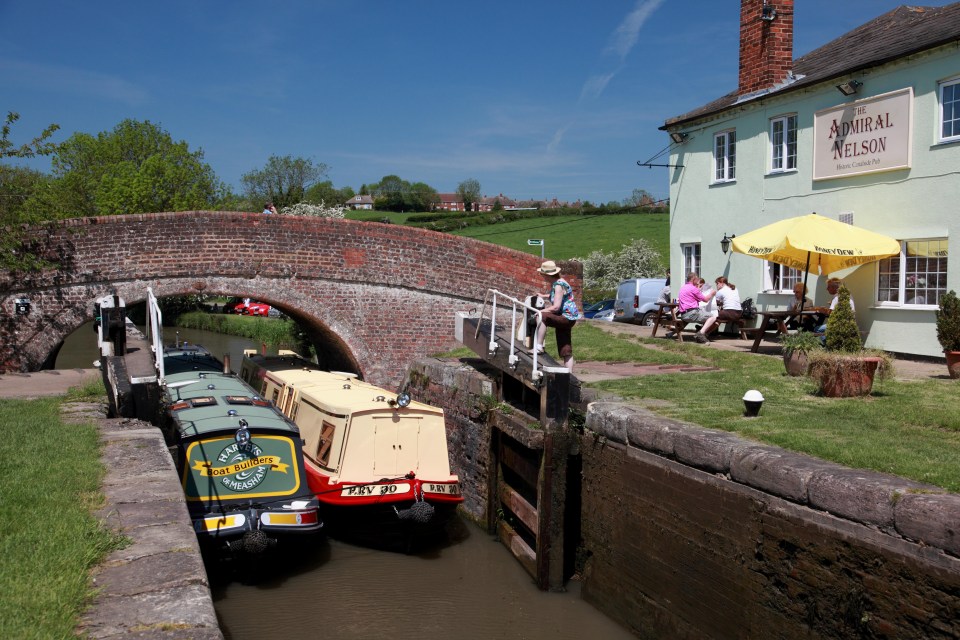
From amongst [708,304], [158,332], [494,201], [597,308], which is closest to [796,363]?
[708,304]

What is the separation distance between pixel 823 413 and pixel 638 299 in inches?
649

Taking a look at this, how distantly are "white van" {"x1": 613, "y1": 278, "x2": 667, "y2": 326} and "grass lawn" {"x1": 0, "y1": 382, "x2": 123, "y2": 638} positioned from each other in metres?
18.5

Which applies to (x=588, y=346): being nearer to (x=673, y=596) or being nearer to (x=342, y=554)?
(x=342, y=554)

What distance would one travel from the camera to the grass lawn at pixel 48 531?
4.07 metres

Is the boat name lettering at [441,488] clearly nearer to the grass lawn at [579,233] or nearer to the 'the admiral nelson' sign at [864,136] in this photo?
the 'the admiral nelson' sign at [864,136]

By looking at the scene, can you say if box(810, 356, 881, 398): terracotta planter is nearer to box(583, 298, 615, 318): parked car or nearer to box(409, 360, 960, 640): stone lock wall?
box(409, 360, 960, 640): stone lock wall

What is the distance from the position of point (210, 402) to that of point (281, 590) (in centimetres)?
255

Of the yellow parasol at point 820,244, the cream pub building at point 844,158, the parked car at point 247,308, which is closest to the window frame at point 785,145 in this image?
the cream pub building at point 844,158

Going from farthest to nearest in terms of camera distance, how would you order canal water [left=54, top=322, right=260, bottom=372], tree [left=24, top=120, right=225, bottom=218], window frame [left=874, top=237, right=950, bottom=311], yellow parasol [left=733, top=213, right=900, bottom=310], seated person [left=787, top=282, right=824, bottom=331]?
1. tree [left=24, top=120, right=225, bottom=218]
2. canal water [left=54, top=322, right=260, bottom=372]
3. seated person [left=787, top=282, right=824, bottom=331]
4. yellow parasol [left=733, top=213, right=900, bottom=310]
5. window frame [left=874, top=237, right=950, bottom=311]

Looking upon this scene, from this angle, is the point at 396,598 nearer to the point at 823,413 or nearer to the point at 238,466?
the point at 238,466

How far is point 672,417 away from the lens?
824cm

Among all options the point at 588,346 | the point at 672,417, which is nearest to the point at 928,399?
the point at 672,417

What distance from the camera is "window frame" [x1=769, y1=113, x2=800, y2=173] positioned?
51.1ft

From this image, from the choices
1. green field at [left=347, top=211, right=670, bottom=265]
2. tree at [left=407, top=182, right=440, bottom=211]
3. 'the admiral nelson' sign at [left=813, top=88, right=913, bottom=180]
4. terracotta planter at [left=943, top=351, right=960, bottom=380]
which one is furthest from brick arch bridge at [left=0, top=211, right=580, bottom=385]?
tree at [left=407, top=182, right=440, bottom=211]
